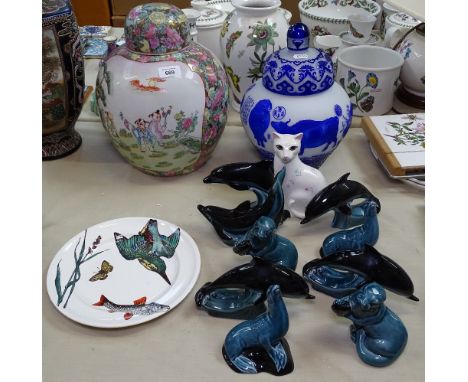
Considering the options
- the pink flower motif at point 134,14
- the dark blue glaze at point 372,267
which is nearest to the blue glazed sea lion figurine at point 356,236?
the dark blue glaze at point 372,267

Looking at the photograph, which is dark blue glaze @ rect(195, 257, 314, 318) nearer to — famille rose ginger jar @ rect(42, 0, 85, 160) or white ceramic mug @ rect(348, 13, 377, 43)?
famille rose ginger jar @ rect(42, 0, 85, 160)

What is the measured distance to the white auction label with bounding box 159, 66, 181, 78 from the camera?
2.56ft

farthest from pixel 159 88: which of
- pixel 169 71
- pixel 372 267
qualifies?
pixel 372 267

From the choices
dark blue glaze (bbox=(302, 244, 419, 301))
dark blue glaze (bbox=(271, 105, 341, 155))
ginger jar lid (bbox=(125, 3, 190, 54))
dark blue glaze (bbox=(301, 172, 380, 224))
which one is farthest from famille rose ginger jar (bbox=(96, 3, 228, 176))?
dark blue glaze (bbox=(302, 244, 419, 301))

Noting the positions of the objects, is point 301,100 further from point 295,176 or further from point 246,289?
point 246,289

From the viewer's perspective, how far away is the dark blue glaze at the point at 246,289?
0.59 meters

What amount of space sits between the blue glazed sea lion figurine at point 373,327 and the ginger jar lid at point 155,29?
1.55 ft

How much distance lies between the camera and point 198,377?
0.57m

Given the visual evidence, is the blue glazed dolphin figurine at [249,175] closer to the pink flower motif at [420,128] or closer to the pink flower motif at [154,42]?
Answer: the pink flower motif at [154,42]

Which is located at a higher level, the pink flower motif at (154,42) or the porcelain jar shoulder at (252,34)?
the pink flower motif at (154,42)

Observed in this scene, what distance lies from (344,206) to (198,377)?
1.12 feet

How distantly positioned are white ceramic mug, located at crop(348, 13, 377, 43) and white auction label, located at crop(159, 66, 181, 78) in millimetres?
499

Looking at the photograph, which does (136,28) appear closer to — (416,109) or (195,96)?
(195,96)

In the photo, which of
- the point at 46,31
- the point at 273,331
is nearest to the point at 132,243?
the point at 273,331
